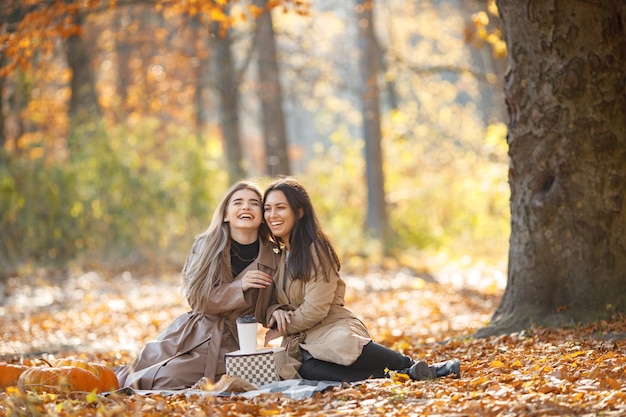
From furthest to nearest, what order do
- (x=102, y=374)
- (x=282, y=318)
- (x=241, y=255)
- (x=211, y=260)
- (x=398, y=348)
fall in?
(x=398, y=348) < (x=241, y=255) < (x=211, y=260) < (x=282, y=318) < (x=102, y=374)

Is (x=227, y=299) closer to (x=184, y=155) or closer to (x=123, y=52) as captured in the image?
(x=184, y=155)

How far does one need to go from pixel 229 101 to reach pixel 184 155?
5.87 ft

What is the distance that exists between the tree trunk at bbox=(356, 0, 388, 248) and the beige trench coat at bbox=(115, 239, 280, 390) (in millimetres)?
12675

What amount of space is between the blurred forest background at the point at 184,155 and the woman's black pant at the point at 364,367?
215 inches

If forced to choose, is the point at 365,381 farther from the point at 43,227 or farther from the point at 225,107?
the point at 225,107

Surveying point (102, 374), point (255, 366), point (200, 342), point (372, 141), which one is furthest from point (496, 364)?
point (372, 141)

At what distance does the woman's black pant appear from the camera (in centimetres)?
545

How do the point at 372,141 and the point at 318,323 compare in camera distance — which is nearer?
the point at 318,323

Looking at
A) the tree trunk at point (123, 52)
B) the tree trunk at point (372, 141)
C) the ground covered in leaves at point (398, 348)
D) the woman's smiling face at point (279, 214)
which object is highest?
the tree trunk at point (123, 52)

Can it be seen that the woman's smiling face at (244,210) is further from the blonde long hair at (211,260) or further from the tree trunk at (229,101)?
the tree trunk at (229,101)

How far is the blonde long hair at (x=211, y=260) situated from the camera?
5.79 meters

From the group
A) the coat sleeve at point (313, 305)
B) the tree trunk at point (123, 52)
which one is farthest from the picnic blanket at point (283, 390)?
the tree trunk at point (123, 52)

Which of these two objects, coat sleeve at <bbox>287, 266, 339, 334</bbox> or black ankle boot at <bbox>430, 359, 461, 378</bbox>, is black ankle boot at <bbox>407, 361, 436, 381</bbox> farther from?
coat sleeve at <bbox>287, 266, 339, 334</bbox>

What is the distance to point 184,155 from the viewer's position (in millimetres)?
17875
